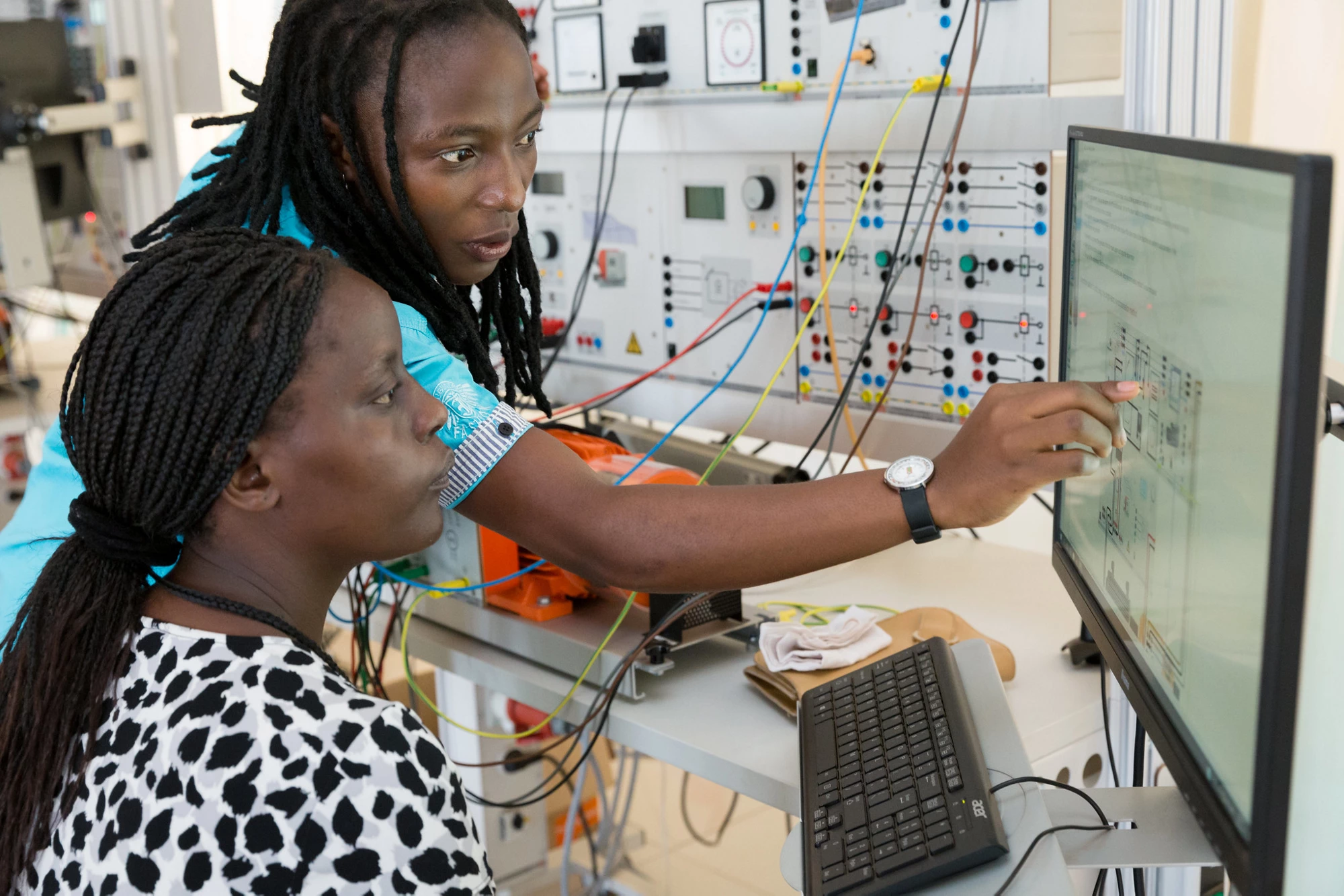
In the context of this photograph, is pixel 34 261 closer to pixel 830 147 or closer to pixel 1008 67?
pixel 830 147

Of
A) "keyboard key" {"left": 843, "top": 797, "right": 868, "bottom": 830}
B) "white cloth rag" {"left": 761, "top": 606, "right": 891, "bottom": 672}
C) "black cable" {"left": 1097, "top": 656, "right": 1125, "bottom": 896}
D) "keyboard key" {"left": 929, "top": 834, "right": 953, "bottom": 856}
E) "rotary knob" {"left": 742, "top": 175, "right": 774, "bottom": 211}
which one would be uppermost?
"rotary knob" {"left": 742, "top": 175, "right": 774, "bottom": 211}

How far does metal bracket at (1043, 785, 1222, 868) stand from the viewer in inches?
33.9

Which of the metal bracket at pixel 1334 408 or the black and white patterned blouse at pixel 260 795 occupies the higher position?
the metal bracket at pixel 1334 408

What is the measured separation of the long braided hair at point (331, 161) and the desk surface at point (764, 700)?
45 centimetres

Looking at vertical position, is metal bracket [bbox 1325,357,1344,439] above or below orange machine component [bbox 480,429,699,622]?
above

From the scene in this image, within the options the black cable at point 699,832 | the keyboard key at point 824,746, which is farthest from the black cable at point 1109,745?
the black cable at point 699,832

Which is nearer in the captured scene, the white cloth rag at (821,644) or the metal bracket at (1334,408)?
the metal bracket at (1334,408)

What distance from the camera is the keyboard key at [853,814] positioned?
958mm

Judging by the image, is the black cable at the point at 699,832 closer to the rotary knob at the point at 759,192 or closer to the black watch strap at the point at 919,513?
the rotary knob at the point at 759,192

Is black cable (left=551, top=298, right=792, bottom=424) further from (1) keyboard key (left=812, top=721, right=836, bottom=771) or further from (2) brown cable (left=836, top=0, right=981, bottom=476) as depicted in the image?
(1) keyboard key (left=812, top=721, right=836, bottom=771)

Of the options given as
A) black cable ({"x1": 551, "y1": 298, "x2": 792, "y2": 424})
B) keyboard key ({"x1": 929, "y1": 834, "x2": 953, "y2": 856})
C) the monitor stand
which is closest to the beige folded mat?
the monitor stand

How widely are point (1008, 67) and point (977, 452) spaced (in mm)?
760

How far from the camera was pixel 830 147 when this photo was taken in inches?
67.6

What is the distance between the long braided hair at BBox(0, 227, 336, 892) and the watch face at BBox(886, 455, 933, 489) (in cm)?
47
